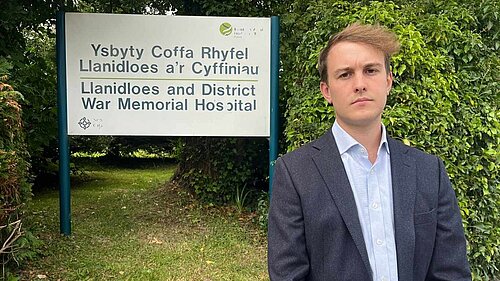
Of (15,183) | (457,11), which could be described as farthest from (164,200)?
(457,11)

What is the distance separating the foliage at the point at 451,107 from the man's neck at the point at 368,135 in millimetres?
1702

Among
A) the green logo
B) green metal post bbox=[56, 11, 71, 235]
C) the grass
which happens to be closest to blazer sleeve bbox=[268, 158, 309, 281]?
the grass

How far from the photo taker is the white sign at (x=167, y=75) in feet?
16.3

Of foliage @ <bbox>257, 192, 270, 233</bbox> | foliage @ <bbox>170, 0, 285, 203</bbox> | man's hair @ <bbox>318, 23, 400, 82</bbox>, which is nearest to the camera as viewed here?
man's hair @ <bbox>318, 23, 400, 82</bbox>

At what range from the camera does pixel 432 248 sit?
163cm

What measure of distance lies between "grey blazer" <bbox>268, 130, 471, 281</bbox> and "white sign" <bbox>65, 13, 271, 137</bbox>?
3498 millimetres

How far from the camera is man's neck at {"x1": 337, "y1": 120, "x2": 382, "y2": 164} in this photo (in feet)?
5.43

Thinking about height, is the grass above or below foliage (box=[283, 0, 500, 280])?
below

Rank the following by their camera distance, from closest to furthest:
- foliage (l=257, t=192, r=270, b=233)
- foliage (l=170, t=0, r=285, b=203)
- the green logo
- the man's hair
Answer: the man's hair → the green logo → foliage (l=257, t=192, r=270, b=233) → foliage (l=170, t=0, r=285, b=203)

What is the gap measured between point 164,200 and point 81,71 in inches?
91.4

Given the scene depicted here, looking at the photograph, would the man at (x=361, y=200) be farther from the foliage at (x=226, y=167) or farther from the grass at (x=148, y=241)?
the foliage at (x=226, y=167)

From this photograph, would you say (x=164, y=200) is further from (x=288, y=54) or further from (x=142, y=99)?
(x=288, y=54)

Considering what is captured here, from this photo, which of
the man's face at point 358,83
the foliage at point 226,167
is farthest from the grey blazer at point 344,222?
the foliage at point 226,167

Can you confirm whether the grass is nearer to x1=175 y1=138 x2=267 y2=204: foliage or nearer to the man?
x1=175 y1=138 x2=267 y2=204: foliage
